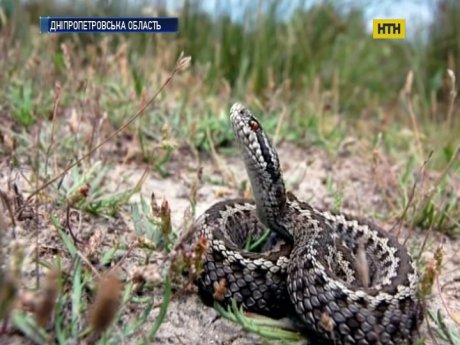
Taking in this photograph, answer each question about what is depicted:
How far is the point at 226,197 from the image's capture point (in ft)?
17.3

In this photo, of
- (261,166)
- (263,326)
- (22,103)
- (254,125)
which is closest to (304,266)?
(263,326)

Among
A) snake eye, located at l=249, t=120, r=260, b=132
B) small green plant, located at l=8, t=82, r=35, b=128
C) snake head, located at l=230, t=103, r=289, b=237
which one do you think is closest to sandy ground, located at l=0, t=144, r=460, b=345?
snake head, located at l=230, t=103, r=289, b=237

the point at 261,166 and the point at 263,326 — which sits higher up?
the point at 261,166

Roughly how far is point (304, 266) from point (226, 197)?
196 centimetres

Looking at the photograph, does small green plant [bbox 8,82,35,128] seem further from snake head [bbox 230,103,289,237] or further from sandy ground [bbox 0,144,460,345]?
snake head [bbox 230,103,289,237]

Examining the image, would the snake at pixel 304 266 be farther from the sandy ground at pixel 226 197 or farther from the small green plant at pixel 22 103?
the small green plant at pixel 22 103

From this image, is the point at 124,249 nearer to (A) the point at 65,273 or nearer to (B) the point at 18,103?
(A) the point at 65,273

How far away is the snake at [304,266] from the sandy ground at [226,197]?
20 cm

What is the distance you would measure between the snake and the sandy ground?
0.66ft

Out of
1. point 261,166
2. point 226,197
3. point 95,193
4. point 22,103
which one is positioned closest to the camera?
point 261,166

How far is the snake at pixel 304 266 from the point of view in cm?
321

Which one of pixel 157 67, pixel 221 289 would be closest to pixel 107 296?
pixel 221 289

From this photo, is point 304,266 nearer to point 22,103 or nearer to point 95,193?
point 95,193

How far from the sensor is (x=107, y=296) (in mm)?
1927
